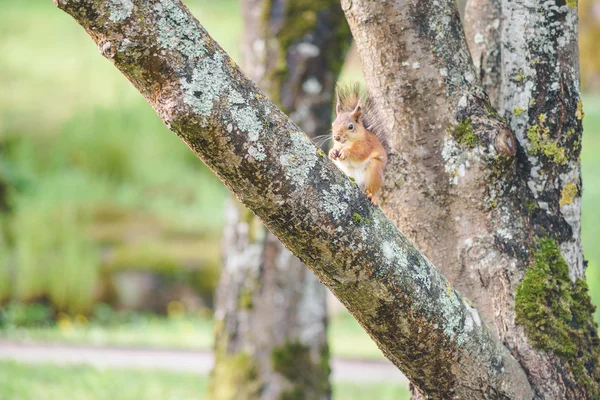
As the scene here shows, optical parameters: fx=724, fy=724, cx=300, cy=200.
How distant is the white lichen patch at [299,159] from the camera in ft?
6.21

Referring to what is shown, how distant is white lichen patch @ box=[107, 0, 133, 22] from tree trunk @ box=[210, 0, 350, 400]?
2925 mm

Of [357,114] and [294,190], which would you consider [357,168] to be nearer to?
[357,114]

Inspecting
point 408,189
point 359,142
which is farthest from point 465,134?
point 359,142

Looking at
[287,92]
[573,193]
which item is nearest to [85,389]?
[287,92]

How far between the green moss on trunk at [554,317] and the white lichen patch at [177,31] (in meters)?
1.34

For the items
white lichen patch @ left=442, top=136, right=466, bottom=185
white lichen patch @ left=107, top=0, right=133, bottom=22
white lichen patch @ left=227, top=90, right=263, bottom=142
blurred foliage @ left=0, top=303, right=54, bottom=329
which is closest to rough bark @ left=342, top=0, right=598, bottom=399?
white lichen patch @ left=442, top=136, right=466, bottom=185

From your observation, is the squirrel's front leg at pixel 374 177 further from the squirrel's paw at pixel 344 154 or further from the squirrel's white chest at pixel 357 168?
the squirrel's paw at pixel 344 154

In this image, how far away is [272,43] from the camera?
4.73m

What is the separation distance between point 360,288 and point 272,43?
119 inches

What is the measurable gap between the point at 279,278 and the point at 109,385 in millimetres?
2301

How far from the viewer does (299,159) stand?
6.29 ft

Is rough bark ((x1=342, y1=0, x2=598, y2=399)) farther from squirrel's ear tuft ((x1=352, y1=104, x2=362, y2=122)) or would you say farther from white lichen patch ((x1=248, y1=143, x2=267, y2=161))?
white lichen patch ((x1=248, y1=143, x2=267, y2=161))

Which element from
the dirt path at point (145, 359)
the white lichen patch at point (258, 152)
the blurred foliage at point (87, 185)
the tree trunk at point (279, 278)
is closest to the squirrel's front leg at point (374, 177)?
the white lichen patch at point (258, 152)

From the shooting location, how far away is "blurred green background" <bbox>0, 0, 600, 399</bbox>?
323 inches
